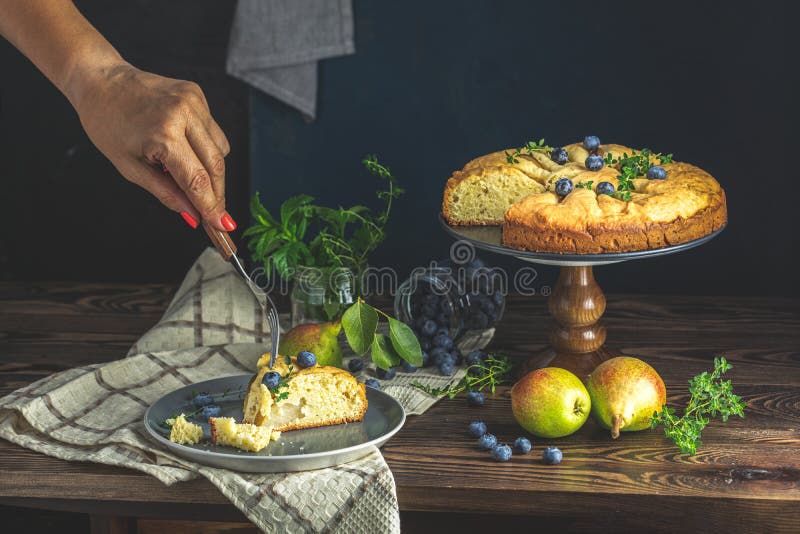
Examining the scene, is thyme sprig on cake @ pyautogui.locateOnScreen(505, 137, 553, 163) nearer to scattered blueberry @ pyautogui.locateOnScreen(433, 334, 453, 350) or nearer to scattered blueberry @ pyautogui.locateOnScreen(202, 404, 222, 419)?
scattered blueberry @ pyautogui.locateOnScreen(433, 334, 453, 350)

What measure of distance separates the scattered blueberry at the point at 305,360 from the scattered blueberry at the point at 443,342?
323 millimetres

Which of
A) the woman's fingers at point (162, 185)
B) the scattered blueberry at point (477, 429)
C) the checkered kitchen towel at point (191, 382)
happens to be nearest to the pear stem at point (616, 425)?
the scattered blueberry at point (477, 429)

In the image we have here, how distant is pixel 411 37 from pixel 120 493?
1.62 metres

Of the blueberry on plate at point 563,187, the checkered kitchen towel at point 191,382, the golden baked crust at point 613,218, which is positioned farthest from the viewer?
the blueberry on plate at point 563,187

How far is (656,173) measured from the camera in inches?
68.9

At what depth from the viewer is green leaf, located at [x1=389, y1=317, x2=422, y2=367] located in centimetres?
174

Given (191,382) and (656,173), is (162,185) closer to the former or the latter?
(191,382)

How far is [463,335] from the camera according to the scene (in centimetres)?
198

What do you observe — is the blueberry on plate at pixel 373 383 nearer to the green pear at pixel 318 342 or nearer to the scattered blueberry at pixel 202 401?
the green pear at pixel 318 342

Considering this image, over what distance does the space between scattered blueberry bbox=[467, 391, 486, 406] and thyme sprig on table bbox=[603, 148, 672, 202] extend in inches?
16.9

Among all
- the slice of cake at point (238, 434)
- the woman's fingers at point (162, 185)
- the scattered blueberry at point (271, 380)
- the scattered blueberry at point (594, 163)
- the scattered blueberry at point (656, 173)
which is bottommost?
the slice of cake at point (238, 434)

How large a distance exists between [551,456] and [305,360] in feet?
1.48

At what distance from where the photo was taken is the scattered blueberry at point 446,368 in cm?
180

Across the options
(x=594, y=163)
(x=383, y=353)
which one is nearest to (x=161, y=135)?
(x=383, y=353)
